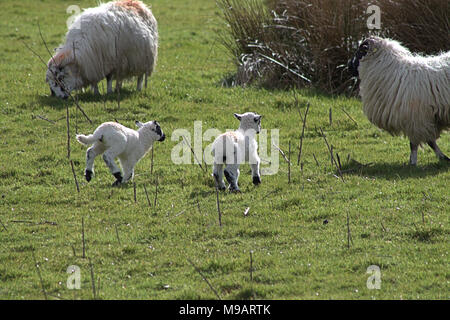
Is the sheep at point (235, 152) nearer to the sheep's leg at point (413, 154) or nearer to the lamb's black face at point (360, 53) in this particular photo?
the lamb's black face at point (360, 53)

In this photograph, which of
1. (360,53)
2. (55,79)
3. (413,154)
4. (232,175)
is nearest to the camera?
(232,175)

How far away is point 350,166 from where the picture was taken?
31.9 feet

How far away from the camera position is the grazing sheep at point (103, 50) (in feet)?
42.1

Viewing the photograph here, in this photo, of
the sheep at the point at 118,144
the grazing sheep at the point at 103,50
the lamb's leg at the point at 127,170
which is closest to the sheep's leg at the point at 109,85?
the grazing sheep at the point at 103,50

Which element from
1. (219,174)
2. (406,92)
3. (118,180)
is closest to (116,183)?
(118,180)

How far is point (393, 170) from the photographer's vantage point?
375 inches

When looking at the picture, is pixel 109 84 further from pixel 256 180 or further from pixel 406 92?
pixel 406 92

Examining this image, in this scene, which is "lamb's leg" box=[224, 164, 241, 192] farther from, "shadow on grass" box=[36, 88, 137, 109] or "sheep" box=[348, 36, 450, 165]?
"shadow on grass" box=[36, 88, 137, 109]

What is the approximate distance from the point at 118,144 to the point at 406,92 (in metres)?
3.82

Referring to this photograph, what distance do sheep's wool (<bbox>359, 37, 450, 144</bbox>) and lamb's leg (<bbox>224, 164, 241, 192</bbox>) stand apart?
242 centimetres

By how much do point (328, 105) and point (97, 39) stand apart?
4271 millimetres

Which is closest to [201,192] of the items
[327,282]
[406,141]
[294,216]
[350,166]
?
[294,216]

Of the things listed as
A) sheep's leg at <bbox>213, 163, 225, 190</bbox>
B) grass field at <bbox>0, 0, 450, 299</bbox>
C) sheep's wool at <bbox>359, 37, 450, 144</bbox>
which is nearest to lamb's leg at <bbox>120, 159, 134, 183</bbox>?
grass field at <bbox>0, 0, 450, 299</bbox>
